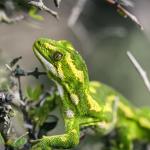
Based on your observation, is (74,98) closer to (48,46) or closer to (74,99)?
(74,99)

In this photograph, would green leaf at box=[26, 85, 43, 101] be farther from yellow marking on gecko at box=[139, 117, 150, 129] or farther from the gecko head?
yellow marking on gecko at box=[139, 117, 150, 129]

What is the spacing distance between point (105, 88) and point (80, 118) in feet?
2.68

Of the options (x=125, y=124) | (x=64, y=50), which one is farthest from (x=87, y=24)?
(x=64, y=50)

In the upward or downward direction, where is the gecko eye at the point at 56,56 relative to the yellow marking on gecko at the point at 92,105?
upward

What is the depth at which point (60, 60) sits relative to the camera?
76.4 inches

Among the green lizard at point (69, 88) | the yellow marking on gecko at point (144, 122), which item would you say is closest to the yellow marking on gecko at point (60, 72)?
the green lizard at point (69, 88)

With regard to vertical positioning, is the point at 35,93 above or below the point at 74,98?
below

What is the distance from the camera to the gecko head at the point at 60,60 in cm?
190

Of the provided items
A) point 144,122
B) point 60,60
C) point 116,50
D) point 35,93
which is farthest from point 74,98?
point 116,50

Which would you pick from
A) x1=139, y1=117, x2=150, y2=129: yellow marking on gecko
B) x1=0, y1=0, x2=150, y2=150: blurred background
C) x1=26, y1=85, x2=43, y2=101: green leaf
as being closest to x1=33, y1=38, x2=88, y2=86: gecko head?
x1=26, y1=85, x2=43, y2=101: green leaf

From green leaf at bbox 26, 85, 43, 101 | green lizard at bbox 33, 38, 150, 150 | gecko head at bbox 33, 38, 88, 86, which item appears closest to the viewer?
green lizard at bbox 33, 38, 150, 150

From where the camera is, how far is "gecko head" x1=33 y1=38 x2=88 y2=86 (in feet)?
6.24

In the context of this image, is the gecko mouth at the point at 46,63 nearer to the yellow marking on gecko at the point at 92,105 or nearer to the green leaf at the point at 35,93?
the yellow marking on gecko at the point at 92,105

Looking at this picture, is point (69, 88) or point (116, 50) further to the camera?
point (116, 50)
